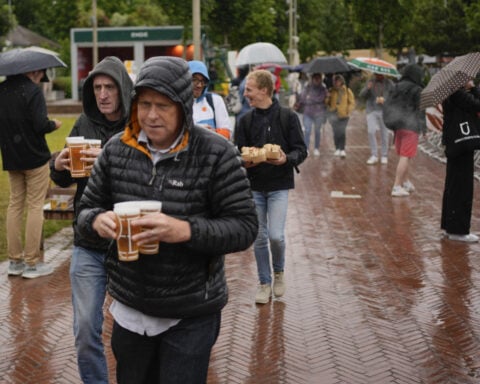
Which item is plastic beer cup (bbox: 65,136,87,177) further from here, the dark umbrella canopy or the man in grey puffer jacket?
the dark umbrella canopy

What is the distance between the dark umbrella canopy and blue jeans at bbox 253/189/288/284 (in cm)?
291

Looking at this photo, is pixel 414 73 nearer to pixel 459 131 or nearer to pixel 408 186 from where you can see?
pixel 408 186

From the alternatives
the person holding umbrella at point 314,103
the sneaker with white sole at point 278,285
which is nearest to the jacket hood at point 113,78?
the sneaker with white sole at point 278,285

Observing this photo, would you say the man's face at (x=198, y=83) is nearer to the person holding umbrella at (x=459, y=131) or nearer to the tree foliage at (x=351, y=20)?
the person holding umbrella at (x=459, y=131)

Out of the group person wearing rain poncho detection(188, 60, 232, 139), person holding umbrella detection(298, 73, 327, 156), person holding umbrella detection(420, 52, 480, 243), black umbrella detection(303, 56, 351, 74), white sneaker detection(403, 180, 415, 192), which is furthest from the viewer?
black umbrella detection(303, 56, 351, 74)

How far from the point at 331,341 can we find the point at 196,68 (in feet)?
7.79

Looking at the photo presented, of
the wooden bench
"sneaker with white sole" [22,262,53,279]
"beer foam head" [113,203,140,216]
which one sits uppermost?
"beer foam head" [113,203,140,216]

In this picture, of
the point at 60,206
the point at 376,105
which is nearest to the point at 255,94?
the point at 60,206

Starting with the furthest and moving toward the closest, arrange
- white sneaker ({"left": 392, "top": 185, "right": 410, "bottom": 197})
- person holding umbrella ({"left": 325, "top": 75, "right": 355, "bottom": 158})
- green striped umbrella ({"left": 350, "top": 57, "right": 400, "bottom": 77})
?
person holding umbrella ({"left": 325, "top": 75, "right": 355, "bottom": 158}) < green striped umbrella ({"left": 350, "top": 57, "right": 400, "bottom": 77}) < white sneaker ({"left": 392, "top": 185, "right": 410, "bottom": 197})

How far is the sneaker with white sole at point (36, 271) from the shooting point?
24.4ft

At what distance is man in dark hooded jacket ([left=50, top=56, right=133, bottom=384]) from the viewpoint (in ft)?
12.8

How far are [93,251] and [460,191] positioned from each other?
5.85 metres

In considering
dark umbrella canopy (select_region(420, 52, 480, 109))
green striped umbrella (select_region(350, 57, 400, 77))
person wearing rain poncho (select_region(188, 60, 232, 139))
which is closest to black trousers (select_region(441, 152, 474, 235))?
dark umbrella canopy (select_region(420, 52, 480, 109))

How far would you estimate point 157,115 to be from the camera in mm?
2861
